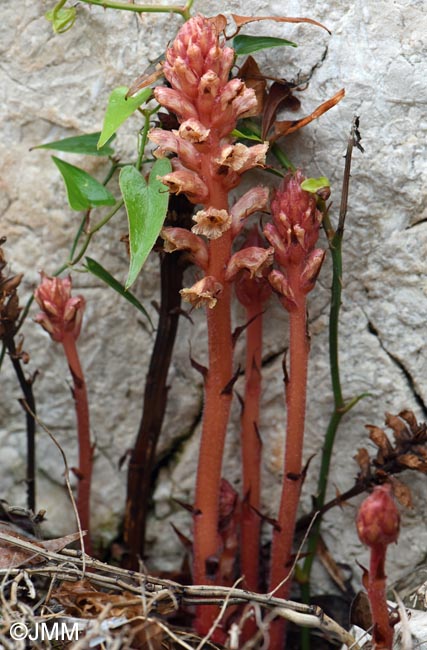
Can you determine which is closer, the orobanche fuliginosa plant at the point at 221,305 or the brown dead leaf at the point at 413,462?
the orobanche fuliginosa plant at the point at 221,305

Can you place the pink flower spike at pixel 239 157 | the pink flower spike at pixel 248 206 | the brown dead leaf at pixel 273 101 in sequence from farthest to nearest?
the brown dead leaf at pixel 273 101, the pink flower spike at pixel 248 206, the pink flower spike at pixel 239 157

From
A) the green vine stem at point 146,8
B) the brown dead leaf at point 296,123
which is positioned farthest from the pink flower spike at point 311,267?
the green vine stem at point 146,8

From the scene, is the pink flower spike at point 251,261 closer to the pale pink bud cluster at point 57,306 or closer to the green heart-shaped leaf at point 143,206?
the green heart-shaped leaf at point 143,206

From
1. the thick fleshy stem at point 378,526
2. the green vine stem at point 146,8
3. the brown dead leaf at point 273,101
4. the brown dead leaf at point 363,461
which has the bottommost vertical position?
the thick fleshy stem at point 378,526

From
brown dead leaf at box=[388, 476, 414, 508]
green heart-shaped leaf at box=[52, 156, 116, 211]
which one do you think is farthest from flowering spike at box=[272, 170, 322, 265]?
brown dead leaf at box=[388, 476, 414, 508]

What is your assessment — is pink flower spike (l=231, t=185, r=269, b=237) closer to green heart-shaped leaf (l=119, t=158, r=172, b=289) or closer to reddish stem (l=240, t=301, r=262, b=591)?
green heart-shaped leaf (l=119, t=158, r=172, b=289)

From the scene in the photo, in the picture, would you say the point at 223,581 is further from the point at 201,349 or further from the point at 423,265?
the point at 423,265
